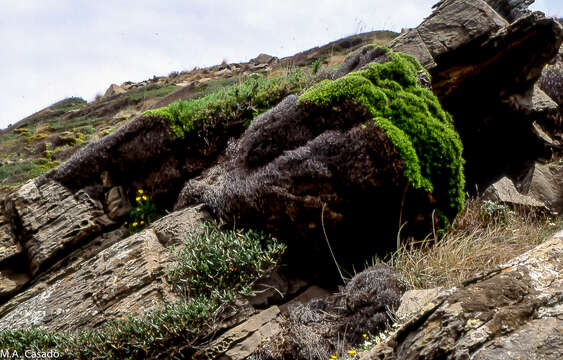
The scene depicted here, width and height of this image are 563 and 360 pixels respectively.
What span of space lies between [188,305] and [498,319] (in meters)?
3.47

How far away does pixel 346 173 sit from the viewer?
16.8 ft

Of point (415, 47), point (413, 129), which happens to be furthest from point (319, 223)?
point (415, 47)

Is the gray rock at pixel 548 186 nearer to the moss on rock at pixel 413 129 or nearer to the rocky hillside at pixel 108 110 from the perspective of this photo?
the moss on rock at pixel 413 129

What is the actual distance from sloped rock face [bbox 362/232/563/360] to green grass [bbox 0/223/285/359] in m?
2.67

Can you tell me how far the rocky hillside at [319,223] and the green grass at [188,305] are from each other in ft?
0.08

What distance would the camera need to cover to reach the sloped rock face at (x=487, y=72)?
7418 millimetres

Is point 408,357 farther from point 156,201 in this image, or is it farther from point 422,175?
point 156,201

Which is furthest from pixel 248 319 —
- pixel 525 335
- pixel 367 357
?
pixel 525 335

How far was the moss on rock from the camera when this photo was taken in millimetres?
5137

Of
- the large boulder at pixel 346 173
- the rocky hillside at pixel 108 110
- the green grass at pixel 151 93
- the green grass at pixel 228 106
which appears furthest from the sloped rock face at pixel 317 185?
the green grass at pixel 151 93

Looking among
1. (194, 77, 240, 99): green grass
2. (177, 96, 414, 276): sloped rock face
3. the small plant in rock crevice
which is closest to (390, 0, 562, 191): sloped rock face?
(177, 96, 414, 276): sloped rock face

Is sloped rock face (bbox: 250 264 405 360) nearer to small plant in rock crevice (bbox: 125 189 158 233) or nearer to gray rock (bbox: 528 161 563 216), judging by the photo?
small plant in rock crevice (bbox: 125 189 158 233)

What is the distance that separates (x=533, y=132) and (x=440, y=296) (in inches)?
325

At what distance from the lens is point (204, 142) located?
7.45 meters
